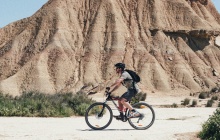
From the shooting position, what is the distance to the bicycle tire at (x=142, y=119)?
11.7 meters

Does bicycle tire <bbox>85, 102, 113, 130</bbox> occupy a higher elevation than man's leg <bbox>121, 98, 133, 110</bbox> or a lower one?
lower

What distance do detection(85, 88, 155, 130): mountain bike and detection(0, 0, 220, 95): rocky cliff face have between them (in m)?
39.8

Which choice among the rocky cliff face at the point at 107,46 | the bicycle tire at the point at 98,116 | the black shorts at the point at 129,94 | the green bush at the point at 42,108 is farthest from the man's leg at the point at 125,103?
the rocky cliff face at the point at 107,46

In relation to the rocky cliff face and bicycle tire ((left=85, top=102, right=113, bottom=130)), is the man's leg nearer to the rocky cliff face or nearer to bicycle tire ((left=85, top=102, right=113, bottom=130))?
bicycle tire ((left=85, top=102, right=113, bottom=130))

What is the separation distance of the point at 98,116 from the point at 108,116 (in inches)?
12.8

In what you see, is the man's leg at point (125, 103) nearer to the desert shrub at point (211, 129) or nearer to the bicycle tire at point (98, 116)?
the bicycle tire at point (98, 116)

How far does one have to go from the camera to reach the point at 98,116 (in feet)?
38.5

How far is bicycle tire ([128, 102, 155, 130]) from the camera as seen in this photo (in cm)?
1168

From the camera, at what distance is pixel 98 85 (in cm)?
5072

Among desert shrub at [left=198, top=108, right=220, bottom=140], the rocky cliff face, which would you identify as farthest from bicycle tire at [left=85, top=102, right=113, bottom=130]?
the rocky cliff face

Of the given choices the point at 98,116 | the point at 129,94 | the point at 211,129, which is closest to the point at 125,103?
the point at 129,94

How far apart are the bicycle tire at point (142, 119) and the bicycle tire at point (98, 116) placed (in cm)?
65

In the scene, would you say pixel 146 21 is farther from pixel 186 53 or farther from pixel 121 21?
pixel 186 53

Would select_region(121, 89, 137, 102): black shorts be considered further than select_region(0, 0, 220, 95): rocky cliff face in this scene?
No
